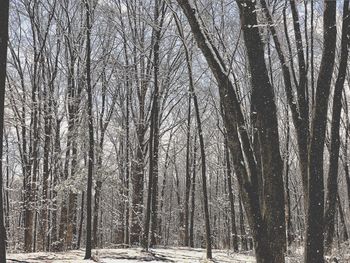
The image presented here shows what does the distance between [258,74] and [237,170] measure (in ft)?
4.06

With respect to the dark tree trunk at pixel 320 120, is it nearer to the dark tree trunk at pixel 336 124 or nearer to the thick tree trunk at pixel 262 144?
the thick tree trunk at pixel 262 144

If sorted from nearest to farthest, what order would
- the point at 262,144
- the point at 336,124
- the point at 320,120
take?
the point at 262,144, the point at 320,120, the point at 336,124

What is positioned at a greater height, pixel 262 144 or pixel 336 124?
pixel 336 124

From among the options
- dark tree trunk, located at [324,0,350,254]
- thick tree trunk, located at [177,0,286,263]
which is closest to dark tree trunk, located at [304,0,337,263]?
thick tree trunk, located at [177,0,286,263]

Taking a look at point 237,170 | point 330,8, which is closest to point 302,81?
point 330,8

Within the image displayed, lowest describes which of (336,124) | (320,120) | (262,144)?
(262,144)

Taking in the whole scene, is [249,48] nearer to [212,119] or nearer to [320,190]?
[320,190]

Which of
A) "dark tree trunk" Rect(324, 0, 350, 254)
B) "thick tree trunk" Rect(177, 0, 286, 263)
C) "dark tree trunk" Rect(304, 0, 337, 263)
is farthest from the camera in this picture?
"dark tree trunk" Rect(324, 0, 350, 254)

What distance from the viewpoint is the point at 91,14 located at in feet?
44.5

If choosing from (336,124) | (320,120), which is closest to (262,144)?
(320,120)

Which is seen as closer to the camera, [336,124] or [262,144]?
[262,144]

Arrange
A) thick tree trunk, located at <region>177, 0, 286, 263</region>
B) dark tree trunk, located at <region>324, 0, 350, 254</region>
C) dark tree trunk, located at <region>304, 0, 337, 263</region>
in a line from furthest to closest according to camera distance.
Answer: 1. dark tree trunk, located at <region>324, 0, 350, 254</region>
2. dark tree trunk, located at <region>304, 0, 337, 263</region>
3. thick tree trunk, located at <region>177, 0, 286, 263</region>

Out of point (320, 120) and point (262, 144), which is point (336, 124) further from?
point (262, 144)

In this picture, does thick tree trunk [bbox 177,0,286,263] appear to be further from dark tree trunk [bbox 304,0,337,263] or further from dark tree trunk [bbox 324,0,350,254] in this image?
dark tree trunk [bbox 324,0,350,254]
